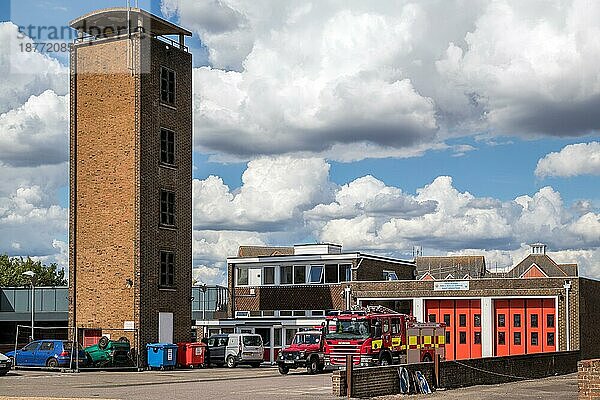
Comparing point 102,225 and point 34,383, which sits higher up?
point 102,225

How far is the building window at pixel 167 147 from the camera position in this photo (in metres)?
49.4

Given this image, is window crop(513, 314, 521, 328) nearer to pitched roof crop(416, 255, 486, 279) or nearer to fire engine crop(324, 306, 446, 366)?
fire engine crop(324, 306, 446, 366)

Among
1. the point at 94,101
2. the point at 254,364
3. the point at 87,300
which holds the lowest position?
the point at 254,364

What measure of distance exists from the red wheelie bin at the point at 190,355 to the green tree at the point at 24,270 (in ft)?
172

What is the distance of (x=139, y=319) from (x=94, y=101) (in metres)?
10.8

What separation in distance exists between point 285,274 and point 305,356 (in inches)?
696

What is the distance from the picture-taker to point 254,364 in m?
48.8

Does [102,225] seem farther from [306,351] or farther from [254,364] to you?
[306,351]

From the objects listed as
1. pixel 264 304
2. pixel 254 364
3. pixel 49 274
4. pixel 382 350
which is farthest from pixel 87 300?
pixel 49 274

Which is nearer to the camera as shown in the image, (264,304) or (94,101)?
(94,101)

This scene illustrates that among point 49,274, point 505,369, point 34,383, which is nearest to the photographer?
point 34,383

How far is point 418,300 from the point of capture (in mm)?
51562

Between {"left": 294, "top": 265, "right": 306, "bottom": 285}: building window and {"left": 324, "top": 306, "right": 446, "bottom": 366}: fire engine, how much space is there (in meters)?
17.6

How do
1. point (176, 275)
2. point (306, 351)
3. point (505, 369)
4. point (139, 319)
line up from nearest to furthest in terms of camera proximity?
point (505, 369) < point (306, 351) < point (139, 319) < point (176, 275)
